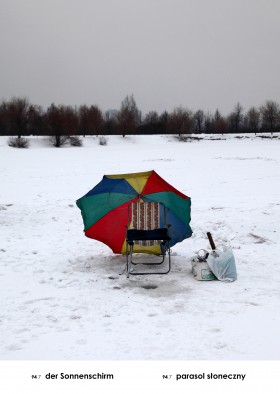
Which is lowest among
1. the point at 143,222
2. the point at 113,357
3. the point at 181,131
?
the point at 113,357

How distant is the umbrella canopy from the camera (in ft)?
23.1

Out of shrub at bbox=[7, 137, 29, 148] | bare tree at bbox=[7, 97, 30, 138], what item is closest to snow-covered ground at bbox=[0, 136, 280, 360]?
shrub at bbox=[7, 137, 29, 148]

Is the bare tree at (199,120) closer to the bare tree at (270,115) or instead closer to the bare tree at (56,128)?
the bare tree at (270,115)

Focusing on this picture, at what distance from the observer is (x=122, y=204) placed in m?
7.21

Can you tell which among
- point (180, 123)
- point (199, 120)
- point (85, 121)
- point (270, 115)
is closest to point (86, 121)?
point (85, 121)

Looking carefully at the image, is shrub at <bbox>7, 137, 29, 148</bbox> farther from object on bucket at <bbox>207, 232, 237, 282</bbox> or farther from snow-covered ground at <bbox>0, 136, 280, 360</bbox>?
object on bucket at <bbox>207, 232, 237, 282</bbox>

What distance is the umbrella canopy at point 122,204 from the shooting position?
7.05 m

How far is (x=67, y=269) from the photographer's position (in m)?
6.85

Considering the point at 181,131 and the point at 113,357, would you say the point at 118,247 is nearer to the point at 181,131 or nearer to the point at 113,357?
the point at 113,357

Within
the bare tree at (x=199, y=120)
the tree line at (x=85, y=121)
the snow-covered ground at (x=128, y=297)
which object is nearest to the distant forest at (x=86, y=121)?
the tree line at (x=85, y=121)

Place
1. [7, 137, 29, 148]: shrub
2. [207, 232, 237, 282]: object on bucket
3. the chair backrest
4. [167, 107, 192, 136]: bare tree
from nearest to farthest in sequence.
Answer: [207, 232, 237, 282]: object on bucket → the chair backrest → [7, 137, 29, 148]: shrub → [167, 107, 192, 136]: bare tree

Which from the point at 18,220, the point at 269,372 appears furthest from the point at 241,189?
the point at 269,372

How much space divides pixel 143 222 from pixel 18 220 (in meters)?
4.64

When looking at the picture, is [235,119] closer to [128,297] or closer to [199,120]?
[199,120]
